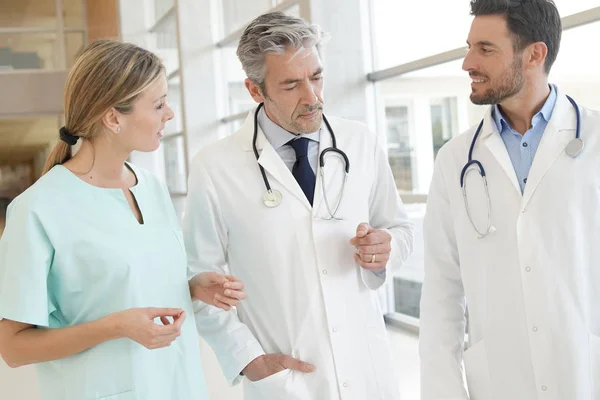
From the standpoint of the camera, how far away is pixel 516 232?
157cm

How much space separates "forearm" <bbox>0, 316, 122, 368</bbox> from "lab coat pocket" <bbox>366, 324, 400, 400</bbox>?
2.12 feet

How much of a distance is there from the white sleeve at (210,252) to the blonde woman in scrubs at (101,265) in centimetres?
14

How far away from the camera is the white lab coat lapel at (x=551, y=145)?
156 centimetres

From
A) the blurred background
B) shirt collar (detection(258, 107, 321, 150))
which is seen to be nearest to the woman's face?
the blurred background

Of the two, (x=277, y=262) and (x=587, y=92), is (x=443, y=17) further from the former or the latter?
(x=277, y=262)

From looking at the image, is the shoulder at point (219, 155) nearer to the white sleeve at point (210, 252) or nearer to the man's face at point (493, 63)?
the white sleeve at point (210, 252)

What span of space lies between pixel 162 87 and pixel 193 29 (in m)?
6.18

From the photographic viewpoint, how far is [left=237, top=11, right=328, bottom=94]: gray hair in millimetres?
1815

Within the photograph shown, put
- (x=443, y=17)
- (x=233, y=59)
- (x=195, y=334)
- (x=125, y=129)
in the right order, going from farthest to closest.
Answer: (x=233, y=59), (x=443, y=17), (x=195, y=334), (x=125, y=129)

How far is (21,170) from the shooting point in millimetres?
10234

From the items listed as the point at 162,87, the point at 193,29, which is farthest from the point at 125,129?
the point at 193,29

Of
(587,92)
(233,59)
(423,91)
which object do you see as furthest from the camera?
(233,59)

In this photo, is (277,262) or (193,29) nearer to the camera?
(277,262)

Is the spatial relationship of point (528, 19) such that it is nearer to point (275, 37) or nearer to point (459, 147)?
point (459, 147)
